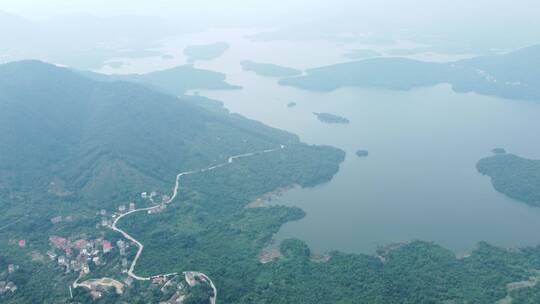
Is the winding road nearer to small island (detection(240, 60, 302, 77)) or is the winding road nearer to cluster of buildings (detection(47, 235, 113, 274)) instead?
cluster of buildings (detection(47, 235, 113, 274))

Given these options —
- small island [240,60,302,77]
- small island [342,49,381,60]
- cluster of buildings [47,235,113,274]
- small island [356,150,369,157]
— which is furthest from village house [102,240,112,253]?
small island [342,49,381,60]

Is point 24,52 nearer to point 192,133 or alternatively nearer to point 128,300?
point 192,133

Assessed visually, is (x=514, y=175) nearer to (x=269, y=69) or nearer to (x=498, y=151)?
(x=498, y=151)

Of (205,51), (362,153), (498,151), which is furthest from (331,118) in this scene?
(205,51)

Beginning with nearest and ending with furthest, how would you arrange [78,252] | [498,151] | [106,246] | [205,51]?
[78,252], [106,246], [498,151], [205,51]

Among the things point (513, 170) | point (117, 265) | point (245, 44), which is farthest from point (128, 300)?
point (245, 44)

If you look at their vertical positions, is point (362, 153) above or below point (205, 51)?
below

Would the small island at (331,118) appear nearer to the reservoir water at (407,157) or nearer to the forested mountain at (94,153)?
the reservoir water at (407,157)
